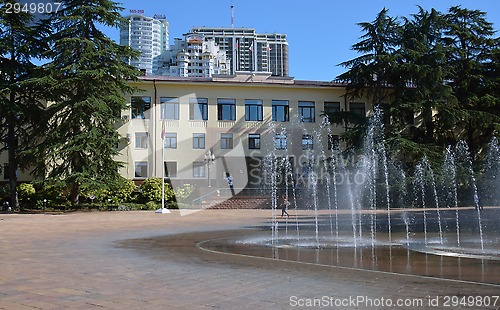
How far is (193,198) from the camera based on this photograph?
38031 mm

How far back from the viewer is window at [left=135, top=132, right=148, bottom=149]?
42.5m

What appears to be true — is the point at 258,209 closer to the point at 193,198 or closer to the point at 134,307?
the point at 193,198

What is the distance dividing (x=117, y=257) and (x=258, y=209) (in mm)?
25278

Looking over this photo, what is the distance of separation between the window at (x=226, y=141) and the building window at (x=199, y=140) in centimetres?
177

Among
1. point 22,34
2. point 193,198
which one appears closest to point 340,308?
point 193,198

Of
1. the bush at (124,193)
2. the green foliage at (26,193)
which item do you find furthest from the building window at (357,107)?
the green foliage at (26,193)

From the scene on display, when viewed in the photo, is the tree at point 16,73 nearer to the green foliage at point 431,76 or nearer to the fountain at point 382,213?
the fountain at point 382,213

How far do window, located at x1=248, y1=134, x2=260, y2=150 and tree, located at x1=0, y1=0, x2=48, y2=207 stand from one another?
61.2ft

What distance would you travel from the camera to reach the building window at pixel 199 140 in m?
43.4

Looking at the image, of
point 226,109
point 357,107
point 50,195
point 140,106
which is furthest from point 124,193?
point 357,107

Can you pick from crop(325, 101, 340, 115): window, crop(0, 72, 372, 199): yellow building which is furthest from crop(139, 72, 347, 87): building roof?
crop(325, 101, 340, 115): window

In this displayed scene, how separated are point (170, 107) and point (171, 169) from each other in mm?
5858

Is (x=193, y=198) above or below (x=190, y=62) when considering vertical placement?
below

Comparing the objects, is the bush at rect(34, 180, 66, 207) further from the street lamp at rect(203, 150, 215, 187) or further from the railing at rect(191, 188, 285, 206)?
the street lamp at rect(203, 150, 215, 187)
